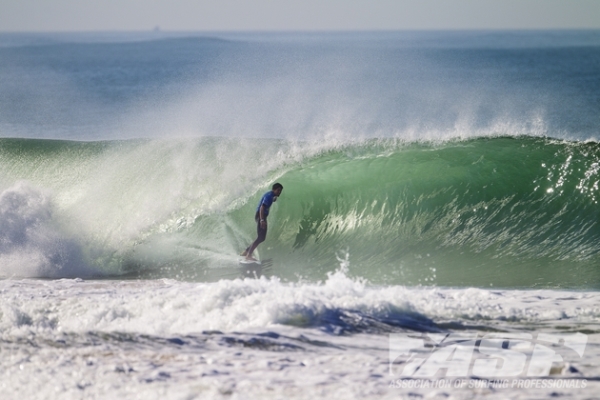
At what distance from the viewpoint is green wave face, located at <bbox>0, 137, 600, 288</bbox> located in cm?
998

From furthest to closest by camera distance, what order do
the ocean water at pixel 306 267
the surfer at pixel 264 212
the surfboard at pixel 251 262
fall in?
the surfboard at pixel 251 262 → the surfer at pixel 264 212 → the ocean water at pixel 306 267

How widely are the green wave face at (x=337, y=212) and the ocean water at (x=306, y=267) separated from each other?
0.03 metres

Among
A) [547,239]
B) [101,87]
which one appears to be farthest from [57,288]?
[101,87]

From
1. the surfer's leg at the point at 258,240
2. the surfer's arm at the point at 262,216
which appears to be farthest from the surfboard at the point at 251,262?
the surfer's arm at the point at 262,216

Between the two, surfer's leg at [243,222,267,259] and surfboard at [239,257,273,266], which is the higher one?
surfer's leg at [243,222,267,259]

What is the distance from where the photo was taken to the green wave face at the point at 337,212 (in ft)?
32.7

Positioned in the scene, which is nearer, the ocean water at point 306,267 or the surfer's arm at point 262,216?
the ocean water at point 306,267

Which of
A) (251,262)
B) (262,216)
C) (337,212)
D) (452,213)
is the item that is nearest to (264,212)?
(262,216)

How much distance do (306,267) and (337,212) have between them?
A: 1.72m

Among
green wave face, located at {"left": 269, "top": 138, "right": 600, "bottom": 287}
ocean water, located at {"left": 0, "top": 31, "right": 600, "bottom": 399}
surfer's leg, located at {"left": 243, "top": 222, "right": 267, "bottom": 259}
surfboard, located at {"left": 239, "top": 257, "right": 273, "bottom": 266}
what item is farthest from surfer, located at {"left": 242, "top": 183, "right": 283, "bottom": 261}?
green wave face, located at {"left": 269, "top": 138, "right": 600, "bottom": 287}

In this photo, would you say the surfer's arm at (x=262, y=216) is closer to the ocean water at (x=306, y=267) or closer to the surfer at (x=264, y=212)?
the surfer at (x=264, y=212)

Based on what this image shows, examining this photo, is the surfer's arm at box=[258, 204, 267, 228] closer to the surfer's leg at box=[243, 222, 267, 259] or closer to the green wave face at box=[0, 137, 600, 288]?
the surfer's leg at box=[243, 222, 267, 259]

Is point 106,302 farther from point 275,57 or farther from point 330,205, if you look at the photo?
point 275,57

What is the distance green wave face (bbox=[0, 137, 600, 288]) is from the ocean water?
3cm
